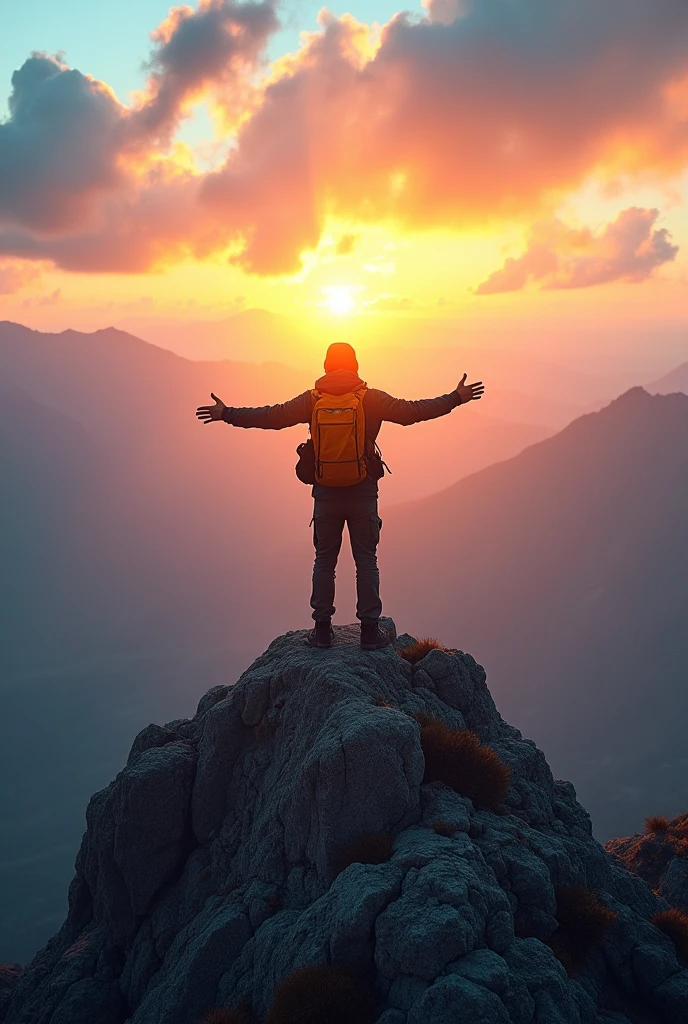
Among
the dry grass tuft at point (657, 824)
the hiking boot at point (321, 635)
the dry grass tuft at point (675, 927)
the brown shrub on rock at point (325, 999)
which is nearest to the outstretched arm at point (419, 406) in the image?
the hiking boot at point (321, 635)

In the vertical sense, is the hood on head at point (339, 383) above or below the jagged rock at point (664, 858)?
above

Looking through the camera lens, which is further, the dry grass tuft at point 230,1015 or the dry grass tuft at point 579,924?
the dry grass tuft at point 579,924

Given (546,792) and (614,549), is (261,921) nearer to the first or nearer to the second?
(546,792)

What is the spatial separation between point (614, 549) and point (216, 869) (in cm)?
20099

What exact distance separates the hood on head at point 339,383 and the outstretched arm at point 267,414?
40 centimetres

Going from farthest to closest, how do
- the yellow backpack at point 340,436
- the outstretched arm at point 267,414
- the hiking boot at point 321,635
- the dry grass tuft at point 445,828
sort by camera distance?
1. the hiking boot at point 321,635
2. the outstretched arm at point 267,414
3. the yellow backpack at point 340,436
4. the dry grass tuft at point 445,828

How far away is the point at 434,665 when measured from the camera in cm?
1452

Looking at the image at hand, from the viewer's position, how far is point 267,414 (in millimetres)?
12836

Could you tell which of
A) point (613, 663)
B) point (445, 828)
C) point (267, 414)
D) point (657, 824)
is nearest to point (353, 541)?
point (267, 414)

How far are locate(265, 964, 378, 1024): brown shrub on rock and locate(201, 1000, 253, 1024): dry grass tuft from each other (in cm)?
125

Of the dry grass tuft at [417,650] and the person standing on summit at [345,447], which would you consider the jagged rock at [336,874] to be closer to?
the dry grass tuft at [417,650]

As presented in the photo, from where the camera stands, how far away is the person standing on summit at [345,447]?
12.0m

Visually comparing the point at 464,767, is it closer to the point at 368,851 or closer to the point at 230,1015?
the point at 368,851

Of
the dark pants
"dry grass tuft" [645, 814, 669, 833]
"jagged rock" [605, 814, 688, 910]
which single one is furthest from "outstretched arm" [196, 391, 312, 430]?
"dry grass tuft" [645, 814, 669, 833]
